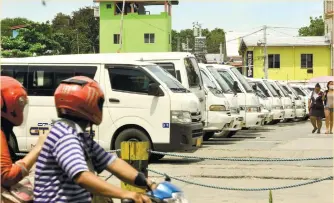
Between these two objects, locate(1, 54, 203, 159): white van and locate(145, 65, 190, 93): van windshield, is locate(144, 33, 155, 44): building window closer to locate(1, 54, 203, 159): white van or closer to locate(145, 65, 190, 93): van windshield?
locate(145, 65, 190, 93): van windshield

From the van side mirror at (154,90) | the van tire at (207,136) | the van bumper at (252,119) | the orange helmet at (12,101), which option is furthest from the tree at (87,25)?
the orange helmet at (12,101)

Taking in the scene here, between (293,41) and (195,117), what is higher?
(293,41)

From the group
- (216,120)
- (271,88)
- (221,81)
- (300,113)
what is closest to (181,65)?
(216,120)

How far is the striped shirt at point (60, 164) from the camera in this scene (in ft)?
12.5

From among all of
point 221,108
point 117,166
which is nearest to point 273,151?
point 221,108

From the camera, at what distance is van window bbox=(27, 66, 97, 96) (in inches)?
530

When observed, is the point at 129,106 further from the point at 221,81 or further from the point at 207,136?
the point at 221,81

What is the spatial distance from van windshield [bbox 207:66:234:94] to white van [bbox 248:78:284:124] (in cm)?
738

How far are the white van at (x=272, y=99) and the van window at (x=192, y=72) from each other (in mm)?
11063

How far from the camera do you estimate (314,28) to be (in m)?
91.7

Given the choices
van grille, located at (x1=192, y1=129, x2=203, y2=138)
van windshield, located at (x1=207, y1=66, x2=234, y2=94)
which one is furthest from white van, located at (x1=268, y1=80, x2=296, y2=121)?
van grille, located at (x1=192, y1=129, x2=203, y2=138)

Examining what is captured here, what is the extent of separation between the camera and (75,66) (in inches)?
534

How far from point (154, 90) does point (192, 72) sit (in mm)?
2997

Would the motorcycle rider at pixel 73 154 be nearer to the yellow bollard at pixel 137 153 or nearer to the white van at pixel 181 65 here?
the yellow bollard at pixel 137 153
